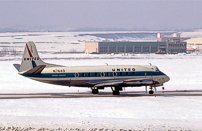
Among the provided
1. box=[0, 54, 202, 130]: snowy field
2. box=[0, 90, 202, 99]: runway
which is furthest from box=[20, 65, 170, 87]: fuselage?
box=[0, 54, 202, 130]: snowy field

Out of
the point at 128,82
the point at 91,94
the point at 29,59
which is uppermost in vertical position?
the point at 29,59

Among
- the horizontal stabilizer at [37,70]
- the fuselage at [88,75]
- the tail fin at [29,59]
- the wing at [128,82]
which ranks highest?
the tail fin at [29,59]

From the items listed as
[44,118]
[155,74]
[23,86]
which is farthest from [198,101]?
[23,86]

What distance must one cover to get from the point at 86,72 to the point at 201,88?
1801cm

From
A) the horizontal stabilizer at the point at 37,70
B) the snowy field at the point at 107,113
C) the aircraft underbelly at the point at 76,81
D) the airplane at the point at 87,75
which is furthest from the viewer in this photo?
the aircraft underbelly at the point at 76,81

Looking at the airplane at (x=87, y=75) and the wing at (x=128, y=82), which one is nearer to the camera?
the airplane at (x=87, y=75)

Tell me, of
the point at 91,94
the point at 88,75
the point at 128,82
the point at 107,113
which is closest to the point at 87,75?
the point at 88,75

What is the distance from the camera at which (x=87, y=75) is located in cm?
5106

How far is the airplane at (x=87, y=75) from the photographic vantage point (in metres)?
50.0

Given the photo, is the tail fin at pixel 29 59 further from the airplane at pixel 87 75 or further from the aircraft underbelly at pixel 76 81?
the aircraft underbelly at pixel 76 81

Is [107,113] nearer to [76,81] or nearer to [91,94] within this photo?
[76,81]

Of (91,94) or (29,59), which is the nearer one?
(29,59)

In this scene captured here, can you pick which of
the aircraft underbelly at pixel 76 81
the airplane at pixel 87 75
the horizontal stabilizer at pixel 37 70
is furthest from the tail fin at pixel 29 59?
the aircraft underbelly at pixel 76 81

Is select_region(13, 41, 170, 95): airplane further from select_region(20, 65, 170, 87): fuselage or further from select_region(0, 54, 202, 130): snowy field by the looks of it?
select_region(0, 54, 202, 130): snowy field
